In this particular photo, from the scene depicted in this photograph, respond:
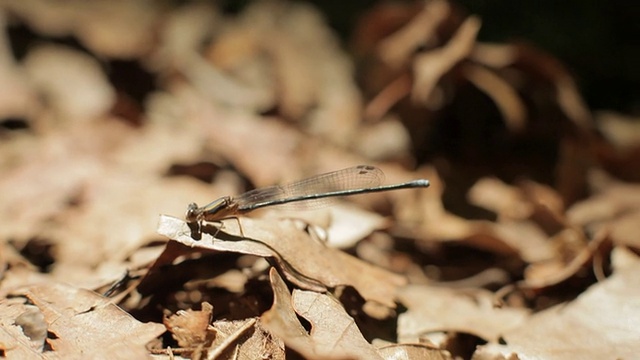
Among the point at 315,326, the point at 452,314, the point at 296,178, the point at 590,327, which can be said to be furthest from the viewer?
the point at 296,178

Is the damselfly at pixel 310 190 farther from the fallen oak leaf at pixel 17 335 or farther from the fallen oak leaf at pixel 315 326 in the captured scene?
the fallen oak leaf at pixel 17 335

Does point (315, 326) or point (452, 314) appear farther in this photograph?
point (452, 314)

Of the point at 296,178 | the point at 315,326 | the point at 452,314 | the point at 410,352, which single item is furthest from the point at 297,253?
the point at 296,178

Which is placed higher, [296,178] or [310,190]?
[310,190]

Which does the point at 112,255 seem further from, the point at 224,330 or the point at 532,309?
the point at 532,309

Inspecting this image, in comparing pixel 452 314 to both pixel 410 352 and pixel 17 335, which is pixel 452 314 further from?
pixel 17 335

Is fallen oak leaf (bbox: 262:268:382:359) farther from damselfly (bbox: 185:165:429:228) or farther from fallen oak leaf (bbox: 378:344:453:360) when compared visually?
damselfly (bbox: 185:165:429:228)

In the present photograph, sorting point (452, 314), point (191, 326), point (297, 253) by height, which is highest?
point (297, 253)

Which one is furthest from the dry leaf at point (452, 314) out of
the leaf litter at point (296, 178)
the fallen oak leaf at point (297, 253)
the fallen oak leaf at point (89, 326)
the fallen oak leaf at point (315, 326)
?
the fallen oak leaf at point (89, 326)
